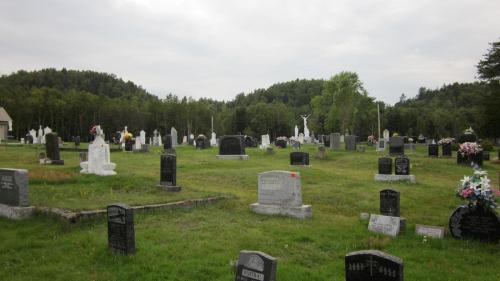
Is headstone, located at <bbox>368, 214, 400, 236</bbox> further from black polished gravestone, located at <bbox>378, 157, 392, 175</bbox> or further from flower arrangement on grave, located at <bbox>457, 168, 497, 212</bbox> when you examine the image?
black polished gravestone, located at <bbox>378, 157, 392, 175</bbox>

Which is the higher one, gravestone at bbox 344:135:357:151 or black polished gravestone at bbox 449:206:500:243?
gravestone at bbox 344:135:357:151

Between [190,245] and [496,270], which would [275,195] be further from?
→ [496,270]

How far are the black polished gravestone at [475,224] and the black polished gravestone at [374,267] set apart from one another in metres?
5.95

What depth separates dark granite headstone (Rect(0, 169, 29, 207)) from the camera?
10.4 metres

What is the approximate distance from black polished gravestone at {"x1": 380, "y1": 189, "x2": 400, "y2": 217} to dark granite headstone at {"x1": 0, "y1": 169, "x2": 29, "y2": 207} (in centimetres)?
874

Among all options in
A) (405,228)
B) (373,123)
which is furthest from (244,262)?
(373,123)

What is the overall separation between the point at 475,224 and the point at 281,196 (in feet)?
15.2

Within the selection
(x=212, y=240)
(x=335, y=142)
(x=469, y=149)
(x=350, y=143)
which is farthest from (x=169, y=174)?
(x=335, y=142)

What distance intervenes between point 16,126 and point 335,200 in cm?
6814

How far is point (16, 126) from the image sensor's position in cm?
6931

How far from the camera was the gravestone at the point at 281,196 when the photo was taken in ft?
37.7

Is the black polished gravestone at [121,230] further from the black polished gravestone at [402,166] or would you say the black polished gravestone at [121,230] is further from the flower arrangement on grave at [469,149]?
the flower arrangement on grave at [469,149]

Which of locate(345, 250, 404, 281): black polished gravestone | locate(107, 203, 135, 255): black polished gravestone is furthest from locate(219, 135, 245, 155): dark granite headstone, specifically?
locate(345, 250, 404, 281): black polished gravestone

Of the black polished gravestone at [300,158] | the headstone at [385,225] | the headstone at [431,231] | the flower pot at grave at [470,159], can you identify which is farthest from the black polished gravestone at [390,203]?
the flower pot at grave at [470,159]
